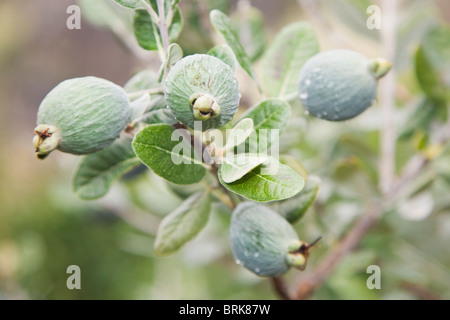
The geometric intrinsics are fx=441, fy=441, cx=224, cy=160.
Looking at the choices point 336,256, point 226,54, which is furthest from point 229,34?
point 336,256

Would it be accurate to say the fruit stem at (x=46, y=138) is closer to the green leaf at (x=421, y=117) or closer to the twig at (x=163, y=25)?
the twig at (x=163, y=25)

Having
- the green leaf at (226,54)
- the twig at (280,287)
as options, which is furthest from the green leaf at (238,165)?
the twig at (280,287)

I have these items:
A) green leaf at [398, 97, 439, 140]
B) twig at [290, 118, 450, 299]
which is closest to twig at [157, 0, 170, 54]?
twig at [290, 118, 450, 299]

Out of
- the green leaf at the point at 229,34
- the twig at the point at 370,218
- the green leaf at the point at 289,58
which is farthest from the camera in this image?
the twig at the point at 370,218

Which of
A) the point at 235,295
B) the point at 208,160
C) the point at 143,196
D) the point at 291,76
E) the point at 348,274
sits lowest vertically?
the point at 235,295
